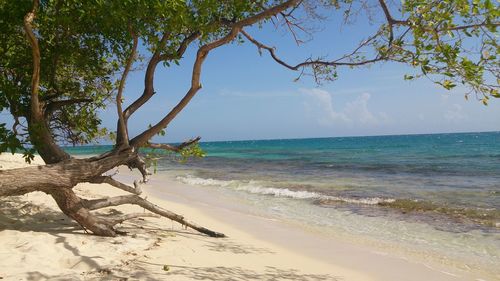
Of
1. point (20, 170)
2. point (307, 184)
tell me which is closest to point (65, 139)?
point (20, 170)

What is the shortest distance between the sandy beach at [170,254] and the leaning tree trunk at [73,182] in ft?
0.86

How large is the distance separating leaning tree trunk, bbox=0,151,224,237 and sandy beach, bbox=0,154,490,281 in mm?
261

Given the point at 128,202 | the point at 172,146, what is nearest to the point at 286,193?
the point at 172,146

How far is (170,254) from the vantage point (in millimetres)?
5957

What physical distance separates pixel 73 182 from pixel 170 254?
5.56ft

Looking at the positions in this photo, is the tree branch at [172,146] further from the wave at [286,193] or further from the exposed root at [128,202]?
the wave at [286,193]

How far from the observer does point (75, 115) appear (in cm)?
838

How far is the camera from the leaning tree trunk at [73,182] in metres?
5.40

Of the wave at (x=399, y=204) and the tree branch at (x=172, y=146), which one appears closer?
the tree branch at (x=172, y=146)

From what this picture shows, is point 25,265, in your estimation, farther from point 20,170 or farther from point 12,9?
point 12,9

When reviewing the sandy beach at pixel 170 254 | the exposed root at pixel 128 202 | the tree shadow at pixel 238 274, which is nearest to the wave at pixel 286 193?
the sandy beach at pixel 170 254

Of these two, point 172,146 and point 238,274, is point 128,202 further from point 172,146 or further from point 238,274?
point 238,274

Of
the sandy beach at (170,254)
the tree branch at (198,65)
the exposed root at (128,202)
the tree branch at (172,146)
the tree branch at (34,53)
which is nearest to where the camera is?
the sandy beach at (170,254)

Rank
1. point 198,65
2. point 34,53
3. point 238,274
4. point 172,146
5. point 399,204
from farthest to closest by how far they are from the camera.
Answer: point 399,204 → point 172,146 → point 198,65 → point 34,53 → point 238,274
